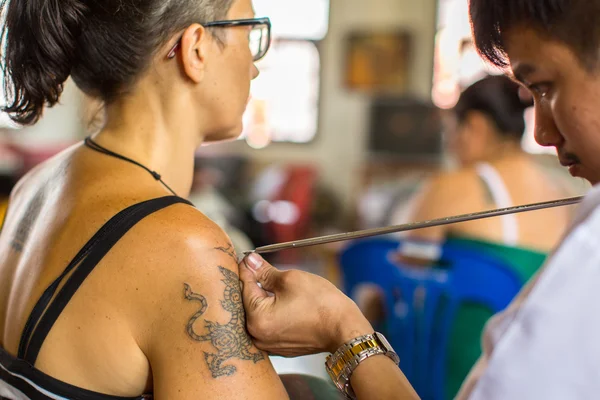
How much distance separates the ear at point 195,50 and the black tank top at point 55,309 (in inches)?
10.4

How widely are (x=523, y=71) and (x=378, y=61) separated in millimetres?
6389

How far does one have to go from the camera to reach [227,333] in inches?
33.4

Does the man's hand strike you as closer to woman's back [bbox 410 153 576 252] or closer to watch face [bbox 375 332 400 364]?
watch face [bbox 375 332 400 364]

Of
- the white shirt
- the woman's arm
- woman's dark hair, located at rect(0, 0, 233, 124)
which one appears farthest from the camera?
woman's dark hair, located at rect(0, 0, 233, 124)

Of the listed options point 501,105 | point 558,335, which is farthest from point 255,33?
point 501,105

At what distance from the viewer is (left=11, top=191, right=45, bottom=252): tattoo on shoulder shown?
103 cm

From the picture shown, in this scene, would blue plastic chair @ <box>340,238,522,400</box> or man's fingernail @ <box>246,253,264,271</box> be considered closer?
man's fingernail @ <box>246,253,264,271</box>

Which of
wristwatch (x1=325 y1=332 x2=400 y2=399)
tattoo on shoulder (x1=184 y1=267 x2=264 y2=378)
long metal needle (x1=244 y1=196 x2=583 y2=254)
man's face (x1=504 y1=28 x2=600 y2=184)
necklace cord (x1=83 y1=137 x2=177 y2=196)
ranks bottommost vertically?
wristwatch (x1=325 y1=332 x2=400 y2=399)

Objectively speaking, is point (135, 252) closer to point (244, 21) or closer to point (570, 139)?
point (244, 21)

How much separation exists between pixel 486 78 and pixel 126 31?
1.53 metres

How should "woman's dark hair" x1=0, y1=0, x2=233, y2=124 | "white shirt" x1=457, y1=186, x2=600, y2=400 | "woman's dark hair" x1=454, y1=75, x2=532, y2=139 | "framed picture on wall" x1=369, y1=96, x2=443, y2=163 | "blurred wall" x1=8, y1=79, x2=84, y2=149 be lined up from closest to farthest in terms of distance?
"white shirt" x1=457, y1=186, x2=600, y2=400 < "woman's dark hair" x1=0, y1=0, x2=233, y2=124 < "woman's dark hair" x1=454, y1=75, x2=532, y2=139 < "framed picture on wall" x1=369, y1=96, x2=443, y2=163 < "blurred wall" x1=8, y1=79, x2=84, y2=149

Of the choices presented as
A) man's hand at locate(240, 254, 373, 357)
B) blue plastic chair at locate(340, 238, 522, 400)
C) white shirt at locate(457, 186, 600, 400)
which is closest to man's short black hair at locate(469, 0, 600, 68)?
white shirt at locate(457, 186, 600, 400)

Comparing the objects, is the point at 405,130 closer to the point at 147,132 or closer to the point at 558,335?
the point at 147,132

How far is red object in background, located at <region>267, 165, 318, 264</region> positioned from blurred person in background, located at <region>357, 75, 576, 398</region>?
379cm
